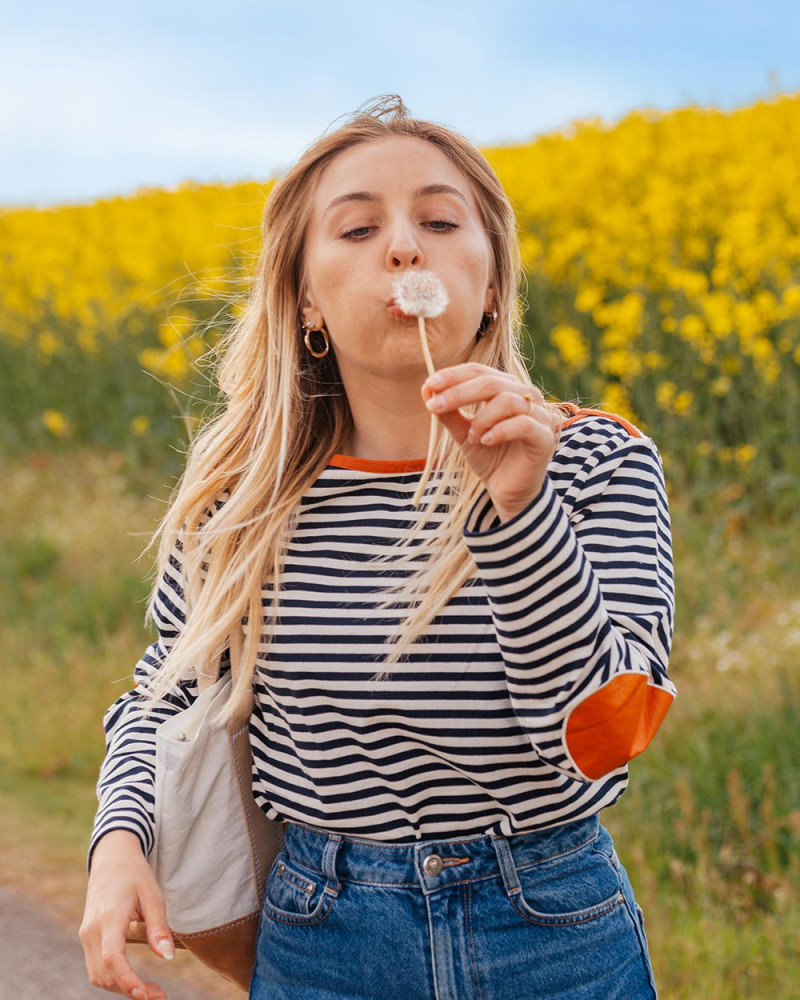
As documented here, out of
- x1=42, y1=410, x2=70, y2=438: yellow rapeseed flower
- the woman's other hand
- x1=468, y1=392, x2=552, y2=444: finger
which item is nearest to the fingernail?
the woman's other hand

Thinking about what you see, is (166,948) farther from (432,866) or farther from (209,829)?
(432,866)

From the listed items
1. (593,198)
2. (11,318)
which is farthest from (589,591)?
(11,318)

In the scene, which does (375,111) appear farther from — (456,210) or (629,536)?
(629,536)

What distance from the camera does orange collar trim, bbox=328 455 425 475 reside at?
67.0 inches

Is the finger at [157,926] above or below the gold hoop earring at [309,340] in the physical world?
below

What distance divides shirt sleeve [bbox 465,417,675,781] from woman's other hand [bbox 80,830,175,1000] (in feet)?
1.84

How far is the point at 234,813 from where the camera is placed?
5.77 feet

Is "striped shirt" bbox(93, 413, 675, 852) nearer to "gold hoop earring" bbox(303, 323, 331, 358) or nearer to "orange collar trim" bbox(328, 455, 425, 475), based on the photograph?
"orange collar trim" bbox(328, 455, 425, 475)

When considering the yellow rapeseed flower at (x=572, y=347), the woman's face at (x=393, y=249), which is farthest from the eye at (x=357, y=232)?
the yellow rapeseed flower at (x=572, y=347)

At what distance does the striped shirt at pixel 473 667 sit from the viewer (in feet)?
4.33

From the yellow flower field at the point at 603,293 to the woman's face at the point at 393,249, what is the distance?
2.01 meters

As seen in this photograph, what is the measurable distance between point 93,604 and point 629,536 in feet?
15.8

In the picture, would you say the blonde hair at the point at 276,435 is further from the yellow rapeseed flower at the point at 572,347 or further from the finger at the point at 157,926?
the yellow rapeseed flower at the point at 572,347

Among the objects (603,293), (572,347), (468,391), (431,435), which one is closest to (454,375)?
(468,391)
